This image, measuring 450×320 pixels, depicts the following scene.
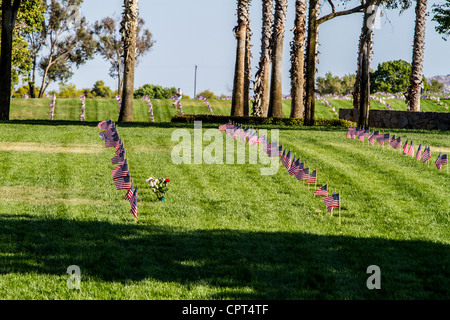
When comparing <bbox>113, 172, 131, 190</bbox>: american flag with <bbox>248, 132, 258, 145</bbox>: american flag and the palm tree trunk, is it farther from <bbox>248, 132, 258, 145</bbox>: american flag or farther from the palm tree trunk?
the palm tree trunk

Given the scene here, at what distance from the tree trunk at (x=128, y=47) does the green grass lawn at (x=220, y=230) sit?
48.9ft

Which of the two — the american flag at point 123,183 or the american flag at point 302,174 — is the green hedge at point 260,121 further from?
the american flag at point 123,183

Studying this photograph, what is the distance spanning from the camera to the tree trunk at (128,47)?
109 feet

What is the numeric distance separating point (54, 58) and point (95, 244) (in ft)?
210

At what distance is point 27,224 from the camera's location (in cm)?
1093

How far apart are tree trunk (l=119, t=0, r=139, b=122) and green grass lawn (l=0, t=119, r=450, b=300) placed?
14.9 m

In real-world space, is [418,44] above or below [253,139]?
above


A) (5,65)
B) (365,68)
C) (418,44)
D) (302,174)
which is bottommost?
(302,174)

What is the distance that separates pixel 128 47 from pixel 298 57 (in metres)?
10.8

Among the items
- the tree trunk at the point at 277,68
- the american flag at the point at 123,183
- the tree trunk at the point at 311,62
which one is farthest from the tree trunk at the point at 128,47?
the american flag at the point at 123,183

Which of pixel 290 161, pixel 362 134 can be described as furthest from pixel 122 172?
pixel 362 134

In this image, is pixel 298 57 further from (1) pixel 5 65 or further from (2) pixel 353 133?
(1) pixel 5 65

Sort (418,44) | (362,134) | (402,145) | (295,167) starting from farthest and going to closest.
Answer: (418,44) → (362,134) → (402,145) → (295,167)

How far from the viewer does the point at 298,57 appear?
1487 inches
